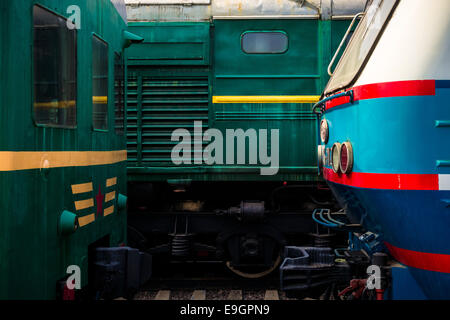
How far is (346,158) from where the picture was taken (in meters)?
3.22

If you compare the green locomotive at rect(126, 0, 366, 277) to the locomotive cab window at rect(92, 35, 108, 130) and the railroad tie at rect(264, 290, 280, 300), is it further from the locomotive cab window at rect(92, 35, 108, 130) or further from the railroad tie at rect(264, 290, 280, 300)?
the locomotive cab window at rect(92, 35, 108, 130)

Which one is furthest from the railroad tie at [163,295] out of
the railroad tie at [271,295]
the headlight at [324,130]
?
the headlight at [324,130]

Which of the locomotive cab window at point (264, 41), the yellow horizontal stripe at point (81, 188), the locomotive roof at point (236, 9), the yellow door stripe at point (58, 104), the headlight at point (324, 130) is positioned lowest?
the yellow horizontal stripe at point (81, 188)

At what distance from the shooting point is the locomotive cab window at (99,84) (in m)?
3.92

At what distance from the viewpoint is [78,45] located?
348 centimetres

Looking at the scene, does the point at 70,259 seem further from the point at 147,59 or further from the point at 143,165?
the point at 147,59

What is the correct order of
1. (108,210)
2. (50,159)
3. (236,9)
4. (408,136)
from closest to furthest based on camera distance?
(408,136) < (50,159) < (108,210) < (236,9)

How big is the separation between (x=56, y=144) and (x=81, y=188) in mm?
544

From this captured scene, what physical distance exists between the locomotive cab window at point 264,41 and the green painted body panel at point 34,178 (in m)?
2.27

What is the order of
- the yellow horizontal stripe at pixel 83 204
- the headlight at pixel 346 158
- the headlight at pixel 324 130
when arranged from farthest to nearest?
1. the headlight at pixel 324 130
2. the yellow horizontal stripe at pixel 83 204
3. the headlight at pixel 346 158

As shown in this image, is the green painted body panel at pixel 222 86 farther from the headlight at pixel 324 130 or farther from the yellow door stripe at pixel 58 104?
the yellow door stripe at pixel 58 104

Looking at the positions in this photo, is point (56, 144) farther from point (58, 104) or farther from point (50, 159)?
point (58, 104)

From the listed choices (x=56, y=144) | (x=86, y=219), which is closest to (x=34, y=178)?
(x=56, y=144)

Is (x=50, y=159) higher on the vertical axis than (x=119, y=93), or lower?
lower
